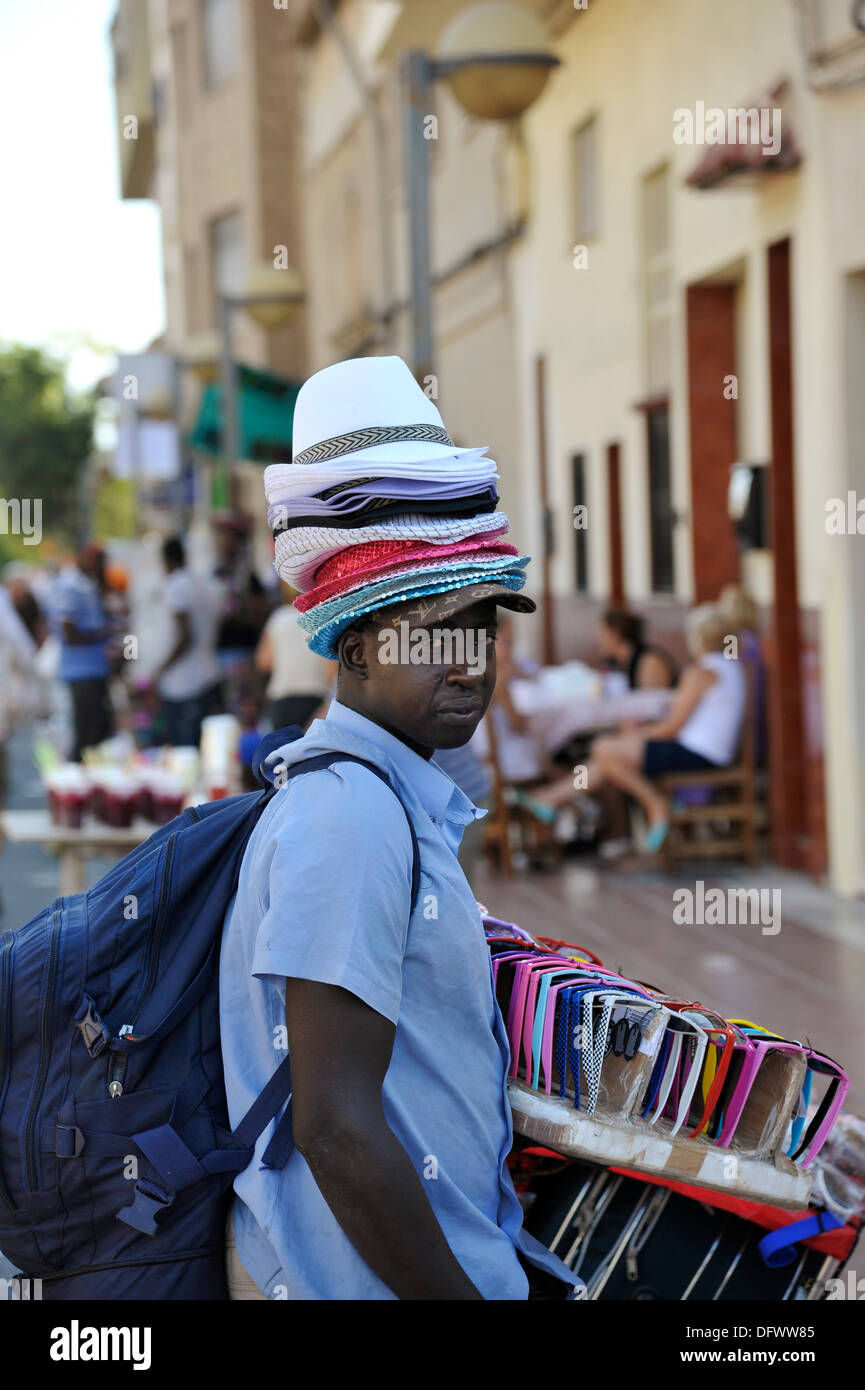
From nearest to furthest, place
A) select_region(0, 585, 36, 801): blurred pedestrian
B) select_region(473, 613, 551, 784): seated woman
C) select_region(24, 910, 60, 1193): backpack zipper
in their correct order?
1. select_region(24, 910, 60, 1193): backpack zipper
2. select_region(473, 613, 551, 784): seated woman
3. select_region(0, 585, 36, 801): blurred pedestrian

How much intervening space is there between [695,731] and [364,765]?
25.1 feet

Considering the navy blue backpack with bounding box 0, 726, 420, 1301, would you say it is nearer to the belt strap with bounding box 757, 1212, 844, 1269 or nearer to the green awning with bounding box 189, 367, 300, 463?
the belt strap with bounding box 757, 1212, 844, 1269

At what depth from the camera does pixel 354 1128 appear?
72.2 inches

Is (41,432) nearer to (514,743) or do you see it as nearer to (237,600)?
(237,600)

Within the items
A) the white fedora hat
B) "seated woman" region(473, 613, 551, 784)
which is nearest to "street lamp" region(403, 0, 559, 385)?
"seated woman" region(473, 613, 551, 784)

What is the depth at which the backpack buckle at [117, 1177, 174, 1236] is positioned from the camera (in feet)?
6.45

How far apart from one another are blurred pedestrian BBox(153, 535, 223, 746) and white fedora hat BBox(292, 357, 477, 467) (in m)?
9.61

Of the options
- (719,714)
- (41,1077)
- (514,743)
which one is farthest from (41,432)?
(41,1077)

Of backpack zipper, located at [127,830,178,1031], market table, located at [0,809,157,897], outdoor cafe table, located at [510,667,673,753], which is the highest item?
backpack zipper, located at [127,830,178,1031]

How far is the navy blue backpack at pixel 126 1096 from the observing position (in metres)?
1.95

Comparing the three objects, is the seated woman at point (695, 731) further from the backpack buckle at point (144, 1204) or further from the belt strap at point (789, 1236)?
the backpack buckle at point (144, 1204)

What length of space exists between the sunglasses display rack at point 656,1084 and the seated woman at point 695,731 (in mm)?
7049

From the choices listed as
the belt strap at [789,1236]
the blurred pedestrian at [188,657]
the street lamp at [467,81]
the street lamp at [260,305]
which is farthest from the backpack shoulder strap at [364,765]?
the street lamp at [260,305]
